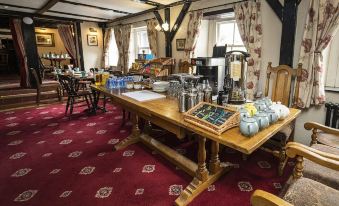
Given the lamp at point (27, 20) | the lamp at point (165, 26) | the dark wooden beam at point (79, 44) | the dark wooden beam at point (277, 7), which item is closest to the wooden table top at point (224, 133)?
the dark wooden beam at point (277, 7)

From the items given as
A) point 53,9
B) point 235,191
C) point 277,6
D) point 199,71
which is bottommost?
point 235,191

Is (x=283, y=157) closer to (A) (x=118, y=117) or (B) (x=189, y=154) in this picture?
(B) (x=189, y=154)

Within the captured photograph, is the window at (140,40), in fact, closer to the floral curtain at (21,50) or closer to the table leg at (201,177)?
the floral curtain at (21,50)

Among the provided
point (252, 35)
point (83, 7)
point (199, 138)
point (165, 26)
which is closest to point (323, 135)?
point (199, 138)

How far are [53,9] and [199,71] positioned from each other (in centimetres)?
526

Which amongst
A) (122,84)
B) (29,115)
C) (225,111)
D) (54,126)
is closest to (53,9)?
(29,115)

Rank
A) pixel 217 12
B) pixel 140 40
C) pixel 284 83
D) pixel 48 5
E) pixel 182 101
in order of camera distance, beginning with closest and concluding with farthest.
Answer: pixel 182 101
pixel 284 83
pixel 217 12
pixel 48 5
pixel 140 40

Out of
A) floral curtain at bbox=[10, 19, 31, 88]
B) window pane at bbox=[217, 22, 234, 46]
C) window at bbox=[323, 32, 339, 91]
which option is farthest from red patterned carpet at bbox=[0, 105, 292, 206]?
floral curtain at bbox=[10, 19, 31, 88]

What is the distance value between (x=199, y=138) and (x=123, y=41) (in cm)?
561

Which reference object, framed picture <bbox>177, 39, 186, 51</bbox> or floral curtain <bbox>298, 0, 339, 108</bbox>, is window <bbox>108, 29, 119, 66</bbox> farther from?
floral curtain <bbox>298, 0, 339, 108</bbox>

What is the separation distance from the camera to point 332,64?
2604mm

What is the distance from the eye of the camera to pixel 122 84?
8.76 feet

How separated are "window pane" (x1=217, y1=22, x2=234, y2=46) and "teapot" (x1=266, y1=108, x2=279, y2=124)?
117 inches

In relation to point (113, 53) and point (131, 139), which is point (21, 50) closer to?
point (113, 53)
